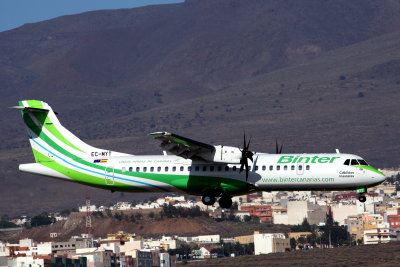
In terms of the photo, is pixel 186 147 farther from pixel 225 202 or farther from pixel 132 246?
pixel 132 246

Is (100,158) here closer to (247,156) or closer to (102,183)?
(102,183)

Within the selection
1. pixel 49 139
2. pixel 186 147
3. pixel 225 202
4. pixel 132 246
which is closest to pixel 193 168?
pixel 186 147

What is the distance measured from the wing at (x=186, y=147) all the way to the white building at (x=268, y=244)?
4744 inches

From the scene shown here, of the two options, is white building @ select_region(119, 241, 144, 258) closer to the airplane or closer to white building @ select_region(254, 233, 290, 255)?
white building @ select_region(254, 233, 290, 255)

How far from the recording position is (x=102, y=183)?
225 feet

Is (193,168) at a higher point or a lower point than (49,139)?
lower

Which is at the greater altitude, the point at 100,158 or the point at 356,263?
the point at 100,158

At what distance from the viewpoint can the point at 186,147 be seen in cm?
6344

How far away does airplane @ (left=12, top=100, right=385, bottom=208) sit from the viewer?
6356cm

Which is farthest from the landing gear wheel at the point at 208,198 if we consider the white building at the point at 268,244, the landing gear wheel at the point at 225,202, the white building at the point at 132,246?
the white building at the point at 132,246

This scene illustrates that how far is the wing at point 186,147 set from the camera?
6116 cm

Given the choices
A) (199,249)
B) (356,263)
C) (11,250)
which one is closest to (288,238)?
(199,249)

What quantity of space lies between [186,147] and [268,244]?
12550cm

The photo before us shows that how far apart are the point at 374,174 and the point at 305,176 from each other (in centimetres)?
478
